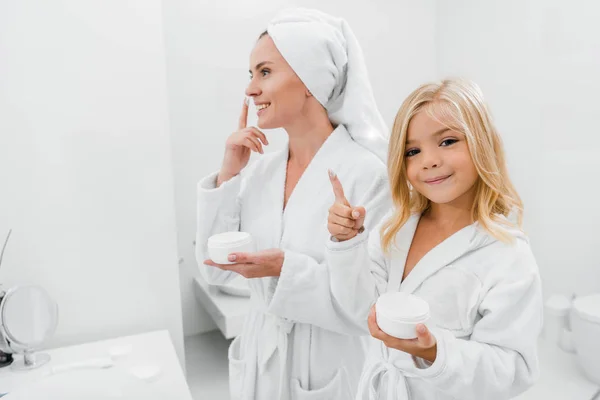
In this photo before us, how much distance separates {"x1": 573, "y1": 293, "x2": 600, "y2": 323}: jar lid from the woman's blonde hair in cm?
125

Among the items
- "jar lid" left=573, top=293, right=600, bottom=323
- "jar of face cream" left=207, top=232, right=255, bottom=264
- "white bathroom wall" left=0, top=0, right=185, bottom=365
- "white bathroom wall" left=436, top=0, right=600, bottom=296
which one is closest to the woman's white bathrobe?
"jar of face cream" left=207, top=232, right=255, bottom=264

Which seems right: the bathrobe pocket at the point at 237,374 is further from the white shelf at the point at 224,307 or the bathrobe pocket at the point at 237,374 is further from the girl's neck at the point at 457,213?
the girl's neck at the point at 457,213

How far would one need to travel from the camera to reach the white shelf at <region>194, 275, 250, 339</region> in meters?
1.95

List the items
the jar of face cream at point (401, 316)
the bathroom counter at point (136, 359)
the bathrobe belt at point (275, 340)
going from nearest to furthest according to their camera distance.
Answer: the jar of face cream at point (401, 316) → the bathrobe belt at point (275, 340) → the bathroom counter at point (136, 359)

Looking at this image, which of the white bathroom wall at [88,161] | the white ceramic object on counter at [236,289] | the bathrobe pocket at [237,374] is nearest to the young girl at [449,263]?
the bathrobe pocket at [237,374]

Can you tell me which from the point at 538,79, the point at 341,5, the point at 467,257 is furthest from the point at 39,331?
the point at 538,79

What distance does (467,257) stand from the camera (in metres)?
0.92

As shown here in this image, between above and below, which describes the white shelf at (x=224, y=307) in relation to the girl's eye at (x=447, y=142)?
below

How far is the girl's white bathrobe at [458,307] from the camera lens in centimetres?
80

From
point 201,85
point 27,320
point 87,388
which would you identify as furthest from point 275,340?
point 201,85

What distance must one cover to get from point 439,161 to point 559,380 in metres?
1.75

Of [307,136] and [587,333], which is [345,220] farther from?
[587,333]

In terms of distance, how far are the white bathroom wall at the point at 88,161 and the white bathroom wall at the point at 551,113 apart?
1675mm

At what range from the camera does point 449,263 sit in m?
0.94
